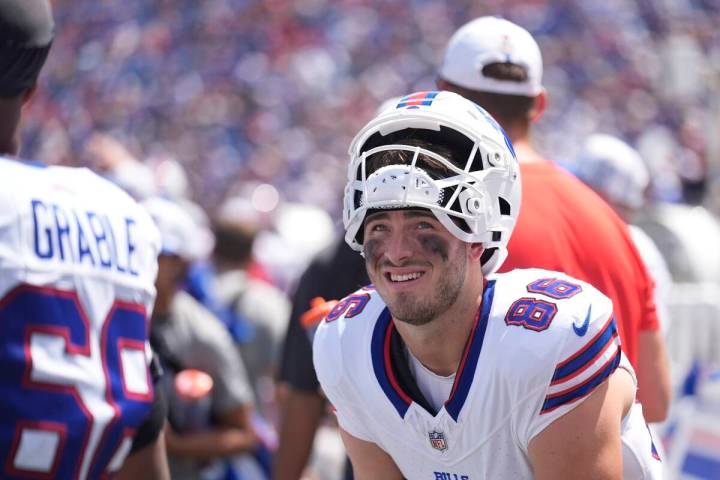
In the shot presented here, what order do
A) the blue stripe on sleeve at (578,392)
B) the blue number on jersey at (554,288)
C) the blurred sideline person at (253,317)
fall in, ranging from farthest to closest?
the blurred sideline person at (253,317) → the blue number on jersey at (554,288) → the blue stripe on sleeve at (578,392)

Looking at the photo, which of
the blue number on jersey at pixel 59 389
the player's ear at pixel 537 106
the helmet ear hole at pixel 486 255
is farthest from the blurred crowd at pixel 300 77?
the blue number on jersey at pixel 59 389

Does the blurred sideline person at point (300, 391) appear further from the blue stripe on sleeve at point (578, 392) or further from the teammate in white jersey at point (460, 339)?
the blue stripe on sleeve at point (578, 392)

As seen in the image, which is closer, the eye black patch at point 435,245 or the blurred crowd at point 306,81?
the eye black patch at point 435,245

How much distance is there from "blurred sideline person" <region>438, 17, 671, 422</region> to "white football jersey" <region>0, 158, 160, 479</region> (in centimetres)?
112

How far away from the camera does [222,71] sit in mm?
23906

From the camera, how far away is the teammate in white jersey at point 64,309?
2.16 metres

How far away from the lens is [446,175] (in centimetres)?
247

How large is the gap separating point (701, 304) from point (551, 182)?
12.7 feet

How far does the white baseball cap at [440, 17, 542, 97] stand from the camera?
3.38 meters

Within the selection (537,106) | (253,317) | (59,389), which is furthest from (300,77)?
(59,389)

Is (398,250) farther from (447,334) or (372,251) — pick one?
(447,334)

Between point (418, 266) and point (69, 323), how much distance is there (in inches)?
28.1

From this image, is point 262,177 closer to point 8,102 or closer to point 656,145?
point 656,145

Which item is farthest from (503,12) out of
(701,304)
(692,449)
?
(692,449)
